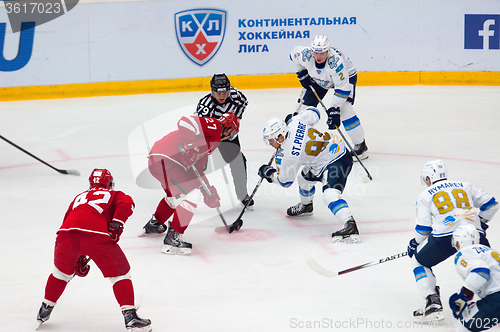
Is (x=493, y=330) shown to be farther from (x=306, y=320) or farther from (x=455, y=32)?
(x=455, y=32)

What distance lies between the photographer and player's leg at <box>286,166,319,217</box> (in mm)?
4997

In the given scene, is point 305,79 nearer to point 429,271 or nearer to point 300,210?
point 300,210

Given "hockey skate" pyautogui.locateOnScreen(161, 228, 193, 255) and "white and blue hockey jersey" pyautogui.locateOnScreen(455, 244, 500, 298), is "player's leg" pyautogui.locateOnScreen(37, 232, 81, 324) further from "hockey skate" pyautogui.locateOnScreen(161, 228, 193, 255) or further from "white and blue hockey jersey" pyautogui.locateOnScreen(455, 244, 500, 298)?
"white and blue hockey jersey" pyautogui.locateOnScreen(455, 244, 500, 298)

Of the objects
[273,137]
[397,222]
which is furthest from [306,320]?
[397,222]

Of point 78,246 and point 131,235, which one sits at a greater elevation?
point 78,246

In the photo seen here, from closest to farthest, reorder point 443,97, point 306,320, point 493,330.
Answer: point 493,330, point 306,320, point 443,97

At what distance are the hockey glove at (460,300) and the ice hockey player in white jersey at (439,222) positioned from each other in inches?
6.8

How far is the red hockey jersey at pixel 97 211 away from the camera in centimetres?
313

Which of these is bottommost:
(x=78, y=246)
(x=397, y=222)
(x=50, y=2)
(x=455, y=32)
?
(x=397, y=222)

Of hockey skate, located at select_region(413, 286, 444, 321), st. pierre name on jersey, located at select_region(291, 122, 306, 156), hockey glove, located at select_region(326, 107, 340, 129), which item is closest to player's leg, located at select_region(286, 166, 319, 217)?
st. pierre name on jersey, located at select_region(291, 122, 306, 156)

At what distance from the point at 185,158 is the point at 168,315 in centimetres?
138

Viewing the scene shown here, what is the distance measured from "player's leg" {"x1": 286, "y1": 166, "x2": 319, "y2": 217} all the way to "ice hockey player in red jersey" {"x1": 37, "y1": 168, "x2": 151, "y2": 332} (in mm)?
2093

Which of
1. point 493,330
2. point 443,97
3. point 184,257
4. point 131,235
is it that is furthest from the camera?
point 443,97

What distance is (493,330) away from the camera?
10.1ft
